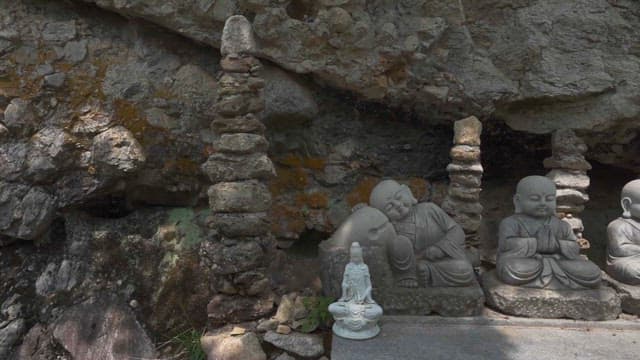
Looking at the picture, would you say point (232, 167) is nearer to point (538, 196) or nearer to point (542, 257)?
point (538, 196)

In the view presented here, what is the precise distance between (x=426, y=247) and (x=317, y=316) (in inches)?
52.5

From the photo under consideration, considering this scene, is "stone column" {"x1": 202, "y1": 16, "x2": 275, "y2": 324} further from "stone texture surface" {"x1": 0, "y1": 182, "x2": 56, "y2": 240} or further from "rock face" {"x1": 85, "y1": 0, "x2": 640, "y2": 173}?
"stone texture surface" {"x1": 0, "y1": 182, "x2": 56, "y2": 240}

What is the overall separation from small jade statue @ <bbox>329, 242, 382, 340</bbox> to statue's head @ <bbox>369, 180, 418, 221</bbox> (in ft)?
2.42

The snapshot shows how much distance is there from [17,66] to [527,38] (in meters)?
6.52

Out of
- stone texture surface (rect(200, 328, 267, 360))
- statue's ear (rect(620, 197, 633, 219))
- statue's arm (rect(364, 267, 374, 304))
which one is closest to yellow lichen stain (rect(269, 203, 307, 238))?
stone texture surface (rect(200, 328, 267, 360))

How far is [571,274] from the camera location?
4547mm

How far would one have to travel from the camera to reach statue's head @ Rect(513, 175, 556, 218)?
474 cm

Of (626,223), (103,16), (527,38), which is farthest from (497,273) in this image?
(103,16)

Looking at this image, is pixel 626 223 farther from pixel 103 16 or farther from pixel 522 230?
pixel 103 16

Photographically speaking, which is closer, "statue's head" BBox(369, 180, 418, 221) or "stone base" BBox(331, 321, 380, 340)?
"stone base" BBox(331, 321, 380, 340)

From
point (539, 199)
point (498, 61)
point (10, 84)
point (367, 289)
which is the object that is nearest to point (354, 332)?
point (367, 289)

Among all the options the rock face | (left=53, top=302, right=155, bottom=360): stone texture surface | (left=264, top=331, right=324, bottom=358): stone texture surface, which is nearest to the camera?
(left=264, top=331, right=324, bottom=358): stone texture surface

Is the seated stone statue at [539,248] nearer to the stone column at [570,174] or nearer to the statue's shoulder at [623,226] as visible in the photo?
the statue's shoulder at [623,226]

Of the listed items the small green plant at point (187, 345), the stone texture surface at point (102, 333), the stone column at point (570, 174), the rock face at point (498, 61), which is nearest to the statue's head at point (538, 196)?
the stone column at point (570, 174)
